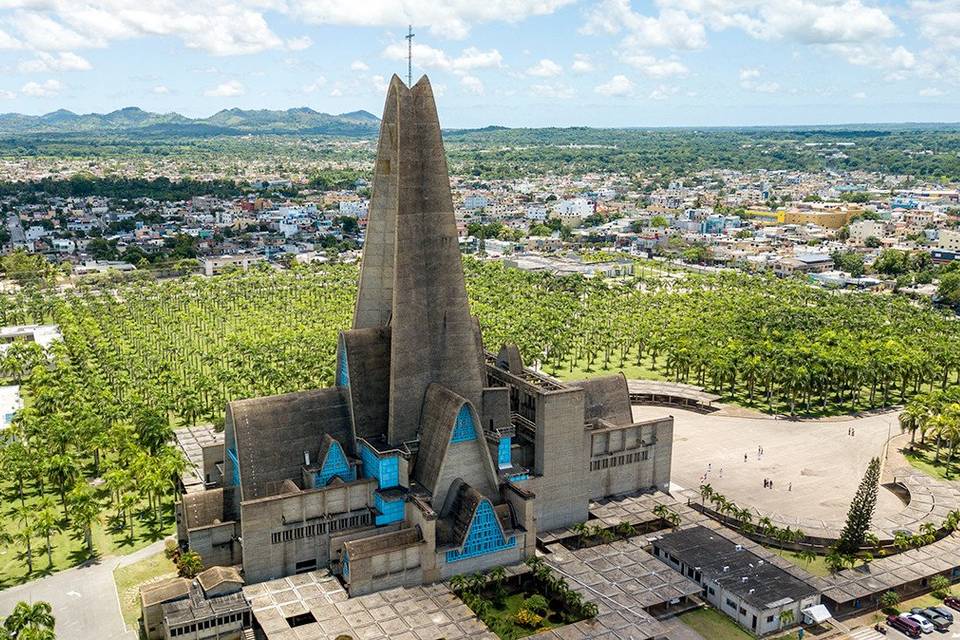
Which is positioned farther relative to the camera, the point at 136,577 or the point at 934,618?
the point at 136,577

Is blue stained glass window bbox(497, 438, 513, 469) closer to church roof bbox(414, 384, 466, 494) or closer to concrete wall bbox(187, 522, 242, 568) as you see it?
church roof bbox(414, 384, 466, 494)

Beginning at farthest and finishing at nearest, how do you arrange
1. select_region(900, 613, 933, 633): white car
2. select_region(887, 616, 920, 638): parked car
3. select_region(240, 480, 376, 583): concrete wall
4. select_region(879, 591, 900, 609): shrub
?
select_region(879, 591, 900, 609): shrub → select_region(240, 480, 376, 583): concrete wall → select_region(900, 613, 933, 633): white car → select_region(887, 616, 920, 638): parked car

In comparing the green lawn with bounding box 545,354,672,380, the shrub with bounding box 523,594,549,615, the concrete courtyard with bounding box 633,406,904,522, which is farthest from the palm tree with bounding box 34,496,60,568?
the green lawn with bounding box 545,354,672,380

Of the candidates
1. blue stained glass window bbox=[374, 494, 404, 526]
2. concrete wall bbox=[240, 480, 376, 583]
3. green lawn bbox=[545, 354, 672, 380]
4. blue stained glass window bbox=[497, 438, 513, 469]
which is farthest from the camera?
green lawn bbox=[545, 354, 672, 380]

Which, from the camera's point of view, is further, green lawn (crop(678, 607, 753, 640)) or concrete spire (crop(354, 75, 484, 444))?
concrete spire (crop(354, 75, 484, 444))

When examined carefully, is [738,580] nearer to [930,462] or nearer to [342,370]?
[342,370]

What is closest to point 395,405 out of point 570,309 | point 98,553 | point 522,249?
point 98,553

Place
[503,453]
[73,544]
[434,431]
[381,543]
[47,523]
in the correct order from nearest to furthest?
1. [381,543]
2. [47,523]
3. [434,431]
4. [73,544]
5. [503,453]

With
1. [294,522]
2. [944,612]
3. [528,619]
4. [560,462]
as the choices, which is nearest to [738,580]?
[944,612]
